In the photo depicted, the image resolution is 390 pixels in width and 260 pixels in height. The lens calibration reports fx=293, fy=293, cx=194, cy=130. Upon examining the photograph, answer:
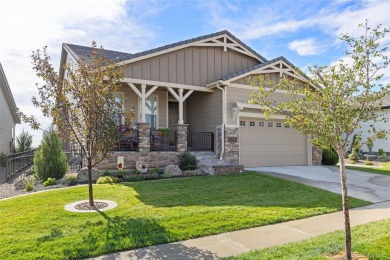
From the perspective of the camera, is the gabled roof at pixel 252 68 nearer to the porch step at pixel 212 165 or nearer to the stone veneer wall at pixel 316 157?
the porch step at pixel 212 165

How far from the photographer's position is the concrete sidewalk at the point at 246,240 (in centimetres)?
456

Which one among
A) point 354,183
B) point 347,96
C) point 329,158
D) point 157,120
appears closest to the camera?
point 347,96

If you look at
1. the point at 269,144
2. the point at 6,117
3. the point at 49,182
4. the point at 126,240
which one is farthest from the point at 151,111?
the point at 6,117

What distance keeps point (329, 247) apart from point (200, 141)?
10.6 metres

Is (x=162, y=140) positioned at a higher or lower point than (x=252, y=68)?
lower

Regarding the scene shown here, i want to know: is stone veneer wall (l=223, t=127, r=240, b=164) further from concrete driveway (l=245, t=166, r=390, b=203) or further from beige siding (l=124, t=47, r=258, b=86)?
beige siding (l=124, t=47, r=258, b=86)

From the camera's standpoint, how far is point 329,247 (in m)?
4.58

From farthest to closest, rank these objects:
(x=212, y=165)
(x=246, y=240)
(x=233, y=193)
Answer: (x=212, y=165)
(x=233, y=193)
(x=246, y=240)

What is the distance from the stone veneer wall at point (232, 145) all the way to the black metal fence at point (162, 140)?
236 cm

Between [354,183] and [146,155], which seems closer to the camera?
[354,183]

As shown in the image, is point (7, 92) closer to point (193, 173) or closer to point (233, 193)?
point (193, 173)

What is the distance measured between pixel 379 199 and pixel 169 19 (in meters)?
9.33

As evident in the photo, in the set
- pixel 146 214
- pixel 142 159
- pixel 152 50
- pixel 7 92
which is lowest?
pixel 146 214

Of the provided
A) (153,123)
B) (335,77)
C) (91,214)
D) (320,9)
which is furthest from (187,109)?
(335,77)
